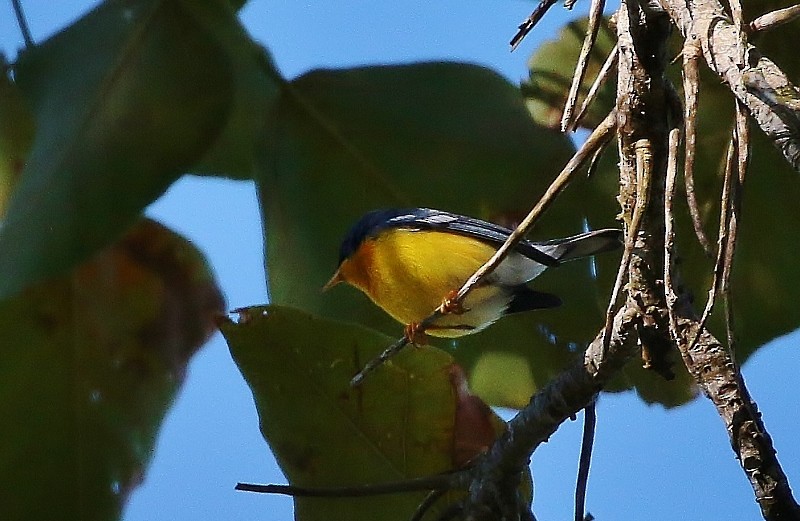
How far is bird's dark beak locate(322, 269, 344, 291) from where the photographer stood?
913 mm

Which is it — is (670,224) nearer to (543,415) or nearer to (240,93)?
(543,415)

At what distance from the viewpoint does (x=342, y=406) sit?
2.62 ft

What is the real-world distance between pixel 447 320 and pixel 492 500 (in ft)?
0.83

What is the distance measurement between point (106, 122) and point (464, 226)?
0.32m

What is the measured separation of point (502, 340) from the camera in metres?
0.94

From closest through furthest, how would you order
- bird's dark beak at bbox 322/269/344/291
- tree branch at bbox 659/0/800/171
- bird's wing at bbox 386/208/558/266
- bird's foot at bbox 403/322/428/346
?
tree branch at bbox 659/0/800/171, bird's foot at bbox 403/322/428/346, bird's wing at bbox 386/208/558/266, bird's dark beak at bbox 322/269/344/291

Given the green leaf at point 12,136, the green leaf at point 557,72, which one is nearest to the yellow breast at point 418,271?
the green leaf at point 557,72

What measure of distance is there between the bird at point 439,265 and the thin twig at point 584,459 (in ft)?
0.72

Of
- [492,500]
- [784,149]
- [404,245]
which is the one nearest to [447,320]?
[404,245]

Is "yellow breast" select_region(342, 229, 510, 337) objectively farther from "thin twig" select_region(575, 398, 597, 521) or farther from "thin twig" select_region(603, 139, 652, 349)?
"thin twig" select_region(603, 139, 652, 349)

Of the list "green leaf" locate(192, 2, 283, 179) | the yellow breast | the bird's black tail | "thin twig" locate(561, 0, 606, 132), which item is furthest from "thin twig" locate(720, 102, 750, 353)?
"green leaf" locate(192, 2, 283, 179)

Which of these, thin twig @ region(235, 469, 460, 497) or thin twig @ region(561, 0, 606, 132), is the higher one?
thin twig @ region(561, 0, 606, 132)

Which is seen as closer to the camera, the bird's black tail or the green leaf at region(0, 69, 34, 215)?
the bird's black tail

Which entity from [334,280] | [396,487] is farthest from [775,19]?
[334,280]
